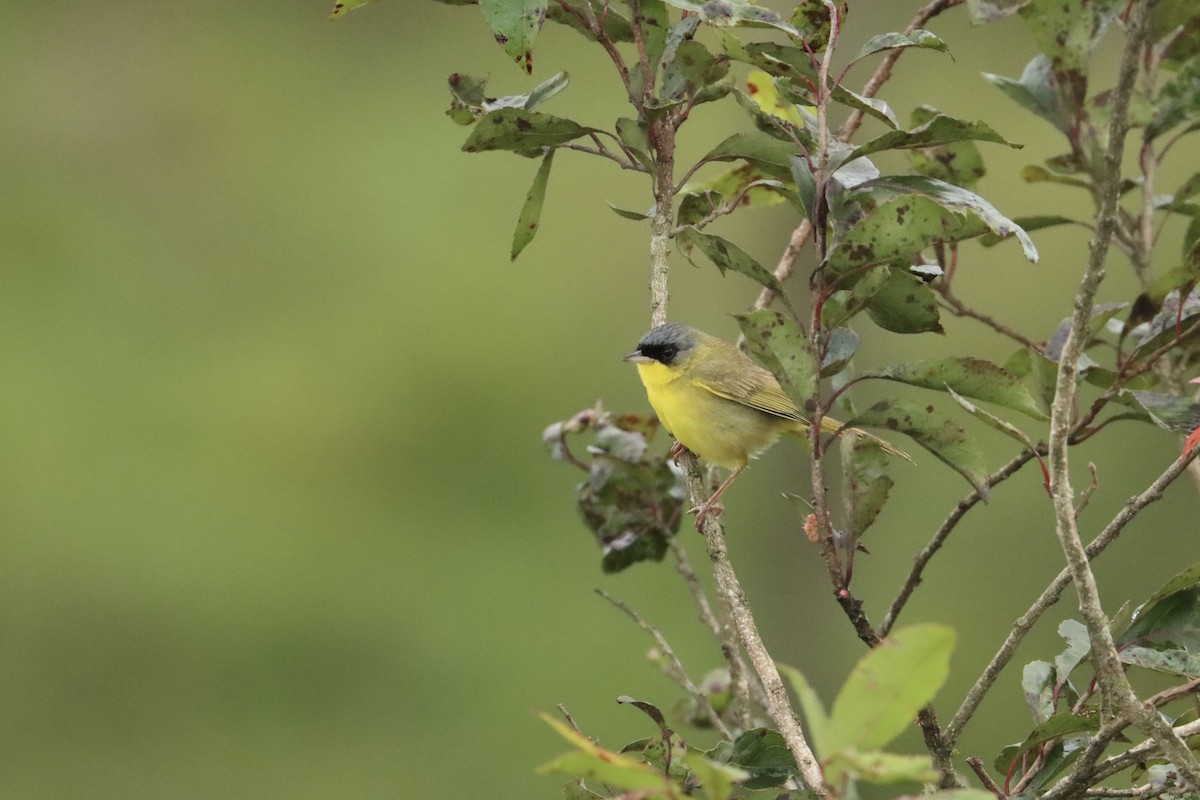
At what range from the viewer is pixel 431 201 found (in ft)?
27.2

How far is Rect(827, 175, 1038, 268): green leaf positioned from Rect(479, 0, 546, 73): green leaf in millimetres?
405

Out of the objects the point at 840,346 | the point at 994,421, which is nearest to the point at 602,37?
the point at 840,346

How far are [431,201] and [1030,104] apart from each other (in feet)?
23.5

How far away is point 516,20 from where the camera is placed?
139cm

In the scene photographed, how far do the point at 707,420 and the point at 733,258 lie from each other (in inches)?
71.5

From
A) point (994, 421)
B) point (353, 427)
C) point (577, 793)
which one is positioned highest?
point (994, 421)

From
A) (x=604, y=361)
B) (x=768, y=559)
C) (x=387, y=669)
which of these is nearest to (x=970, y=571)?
(x=768, y=559)

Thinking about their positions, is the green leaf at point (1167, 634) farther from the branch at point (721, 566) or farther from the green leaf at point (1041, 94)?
the green leaf at point (1041, 94)

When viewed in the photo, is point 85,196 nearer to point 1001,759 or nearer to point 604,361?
point 604,361

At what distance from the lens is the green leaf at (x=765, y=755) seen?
1.24 metres

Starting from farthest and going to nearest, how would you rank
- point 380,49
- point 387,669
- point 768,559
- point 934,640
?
point 380,49 < point 387,669 < point 768,559 < point 934,640

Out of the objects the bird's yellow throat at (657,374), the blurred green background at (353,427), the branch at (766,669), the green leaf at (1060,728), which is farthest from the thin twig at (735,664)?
the blurred green background at (353,427)

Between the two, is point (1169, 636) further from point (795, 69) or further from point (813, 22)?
point (813, 22)

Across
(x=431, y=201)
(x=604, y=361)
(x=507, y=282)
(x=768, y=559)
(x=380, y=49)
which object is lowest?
(x=768, y=559)
